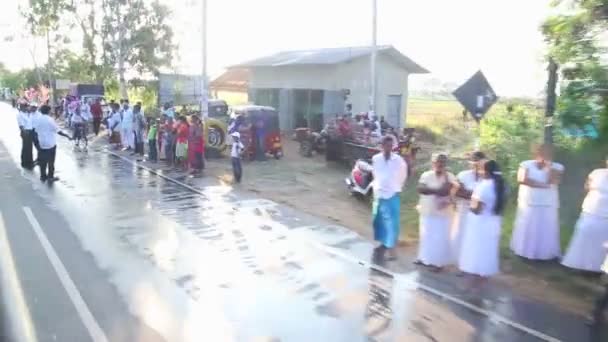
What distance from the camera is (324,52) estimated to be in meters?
29.6

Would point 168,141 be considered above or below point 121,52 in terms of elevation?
below

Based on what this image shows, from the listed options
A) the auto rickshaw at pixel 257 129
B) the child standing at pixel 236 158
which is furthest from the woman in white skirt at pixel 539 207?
the auto rickshaw at pixel 257 129

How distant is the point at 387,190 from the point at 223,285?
263 cm

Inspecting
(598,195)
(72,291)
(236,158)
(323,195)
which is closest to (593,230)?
(598,195)

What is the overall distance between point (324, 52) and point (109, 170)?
15.4 m

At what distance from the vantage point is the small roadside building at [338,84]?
1030 inches

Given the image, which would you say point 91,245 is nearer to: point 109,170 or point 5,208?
point 5,208

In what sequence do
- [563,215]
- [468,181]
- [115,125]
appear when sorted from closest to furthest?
[468,181], [563,215], [115,125]

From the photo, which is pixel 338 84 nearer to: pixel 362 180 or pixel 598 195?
pixel 362 180

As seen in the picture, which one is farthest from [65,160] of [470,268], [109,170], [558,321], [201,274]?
[558,321]

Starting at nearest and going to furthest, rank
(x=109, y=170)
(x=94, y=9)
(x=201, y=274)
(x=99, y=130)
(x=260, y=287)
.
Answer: (x=260, y=287)
(x=201, y=274)
(x=109, y=170)
(x=99, y=130)
(x=94, y=9)

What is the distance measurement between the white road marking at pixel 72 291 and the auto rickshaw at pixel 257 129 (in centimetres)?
952

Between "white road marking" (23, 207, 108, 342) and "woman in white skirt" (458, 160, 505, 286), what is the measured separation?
4114 millimetres

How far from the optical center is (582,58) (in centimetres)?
787
